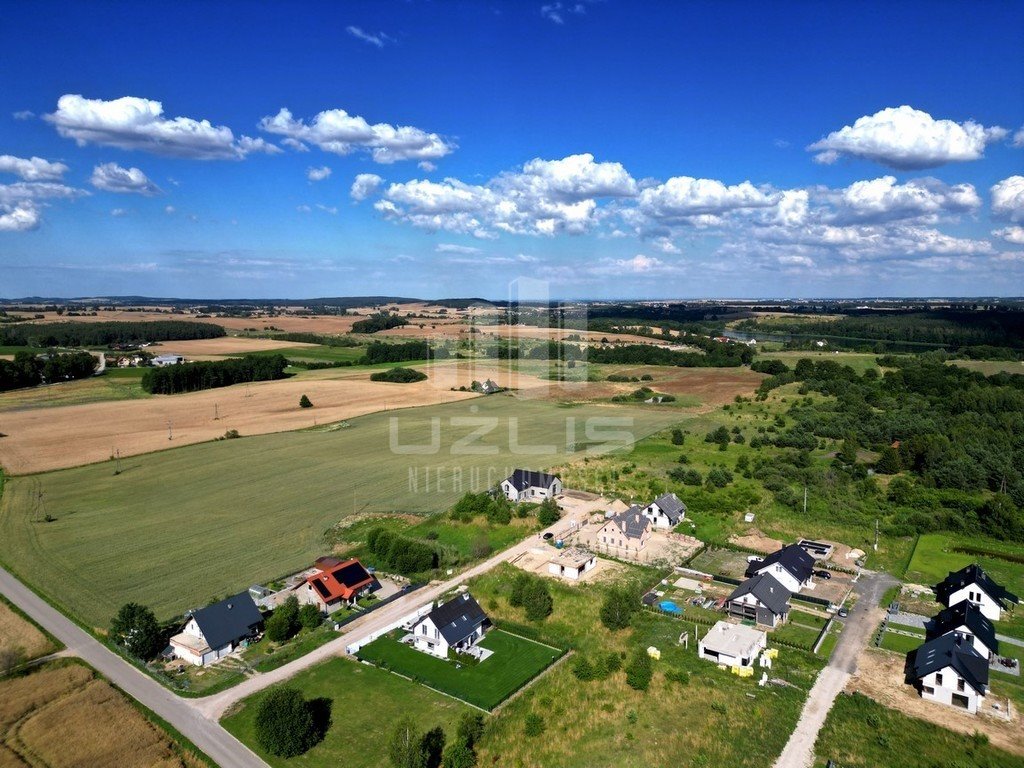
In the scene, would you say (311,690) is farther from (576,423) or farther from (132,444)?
(576,423)

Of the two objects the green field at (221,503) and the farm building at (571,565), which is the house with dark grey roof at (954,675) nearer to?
the farm building at (571,565)

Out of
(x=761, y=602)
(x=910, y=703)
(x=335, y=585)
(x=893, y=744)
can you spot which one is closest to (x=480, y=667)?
(x=335, y=585)

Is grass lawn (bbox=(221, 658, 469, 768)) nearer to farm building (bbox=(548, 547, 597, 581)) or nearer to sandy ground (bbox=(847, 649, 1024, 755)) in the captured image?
farm building (bbox=(548, 547, 597, 581))

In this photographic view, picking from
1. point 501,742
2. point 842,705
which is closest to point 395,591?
point 501,742

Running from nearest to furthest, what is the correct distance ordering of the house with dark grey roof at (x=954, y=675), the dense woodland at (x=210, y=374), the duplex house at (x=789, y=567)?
the house with dark grey roof at (x=954, y=675) → the duplex house at (x=789, y=567) → the dense woodland at (x=210, y=374)

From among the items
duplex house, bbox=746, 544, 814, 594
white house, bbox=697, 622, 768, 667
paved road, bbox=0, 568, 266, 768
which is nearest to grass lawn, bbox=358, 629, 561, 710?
paved road, bbox=0, 568, 266, 768

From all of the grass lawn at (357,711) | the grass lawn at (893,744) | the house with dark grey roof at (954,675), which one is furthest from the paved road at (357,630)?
the house with dark grey roof at (954,675)
